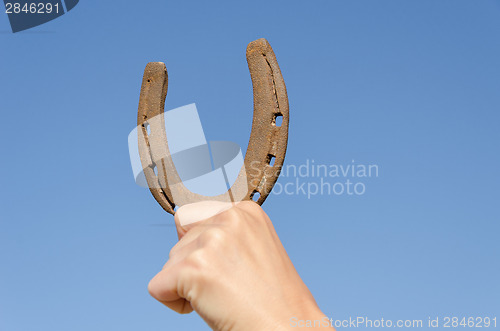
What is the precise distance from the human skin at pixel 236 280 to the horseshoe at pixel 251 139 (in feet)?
2.71

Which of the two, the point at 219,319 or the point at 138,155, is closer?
the point at 219,319

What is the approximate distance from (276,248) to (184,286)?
260 mm

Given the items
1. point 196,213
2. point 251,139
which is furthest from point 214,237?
point 251,139

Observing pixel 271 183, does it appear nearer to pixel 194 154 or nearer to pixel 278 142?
pixel 278 142

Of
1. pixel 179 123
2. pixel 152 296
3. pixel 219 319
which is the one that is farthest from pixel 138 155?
pixel 219 319

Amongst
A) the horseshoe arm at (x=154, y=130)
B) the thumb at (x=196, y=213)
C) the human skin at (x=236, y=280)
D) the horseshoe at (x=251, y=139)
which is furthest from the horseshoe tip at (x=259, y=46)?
the human skin at (x=236, y=280)

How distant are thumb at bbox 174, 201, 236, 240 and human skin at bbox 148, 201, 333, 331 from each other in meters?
0.13

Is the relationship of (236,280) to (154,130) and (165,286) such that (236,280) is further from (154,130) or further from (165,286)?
(154,130)

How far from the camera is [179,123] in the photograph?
85.0 inches

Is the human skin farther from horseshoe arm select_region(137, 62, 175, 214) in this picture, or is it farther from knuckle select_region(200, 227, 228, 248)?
horseshoe arm select_region(137, 62, 175, 214)

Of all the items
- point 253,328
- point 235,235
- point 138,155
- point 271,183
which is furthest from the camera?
point 138,155

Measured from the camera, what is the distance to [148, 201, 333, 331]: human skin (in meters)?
1.11

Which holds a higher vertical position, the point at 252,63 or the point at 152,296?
the point at 252,63

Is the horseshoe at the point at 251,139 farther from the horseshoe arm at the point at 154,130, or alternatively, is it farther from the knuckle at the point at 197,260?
the knuckle at the point at 197,260
